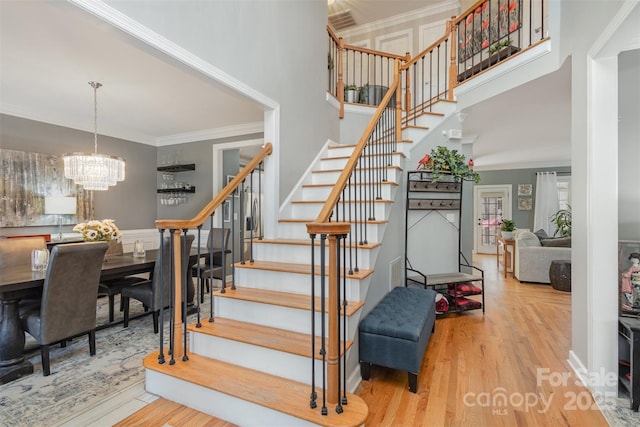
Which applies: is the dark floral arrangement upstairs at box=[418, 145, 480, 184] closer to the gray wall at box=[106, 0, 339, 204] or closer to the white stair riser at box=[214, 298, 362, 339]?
the gray wall at box=[106, 0, 339, 204]

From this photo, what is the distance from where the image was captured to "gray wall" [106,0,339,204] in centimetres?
218

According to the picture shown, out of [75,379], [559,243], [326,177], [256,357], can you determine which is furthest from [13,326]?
[559,243]

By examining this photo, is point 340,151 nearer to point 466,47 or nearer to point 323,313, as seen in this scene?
point 466,47

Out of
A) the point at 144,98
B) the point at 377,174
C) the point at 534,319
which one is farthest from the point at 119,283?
the point at 534,319

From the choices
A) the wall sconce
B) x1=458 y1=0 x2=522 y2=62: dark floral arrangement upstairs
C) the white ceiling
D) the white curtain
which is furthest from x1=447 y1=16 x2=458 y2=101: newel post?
the white curtain

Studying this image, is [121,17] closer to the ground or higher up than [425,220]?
higher up

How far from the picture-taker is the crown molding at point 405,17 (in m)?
5.93

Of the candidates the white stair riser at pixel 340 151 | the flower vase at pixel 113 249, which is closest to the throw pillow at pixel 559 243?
the white stair riser at pixel 340 151

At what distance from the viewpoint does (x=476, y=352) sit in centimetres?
266

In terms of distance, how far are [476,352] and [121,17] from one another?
355cm

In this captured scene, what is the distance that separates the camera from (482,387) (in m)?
2.12

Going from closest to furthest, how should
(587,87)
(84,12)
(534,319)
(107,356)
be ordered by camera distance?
(84,12)
(587,87)
(107,356)
(534,319)

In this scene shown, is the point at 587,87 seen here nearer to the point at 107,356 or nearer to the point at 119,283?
the point at 107,356

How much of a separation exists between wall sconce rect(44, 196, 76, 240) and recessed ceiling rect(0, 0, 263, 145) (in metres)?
1.18
